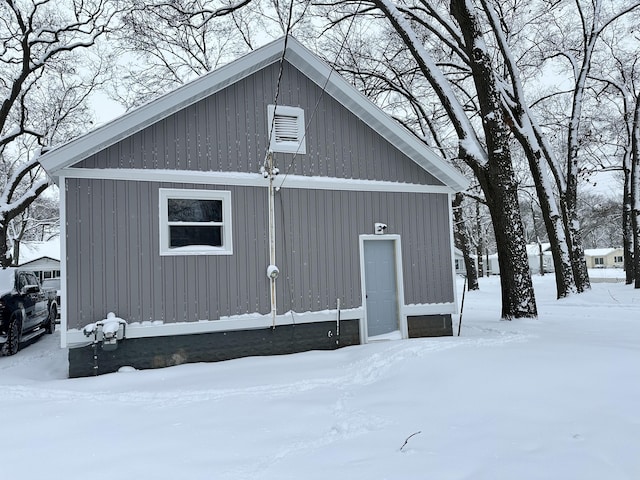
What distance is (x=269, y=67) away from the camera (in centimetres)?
838

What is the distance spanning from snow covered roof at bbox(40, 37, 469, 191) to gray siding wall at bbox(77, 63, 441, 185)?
0.12 meters

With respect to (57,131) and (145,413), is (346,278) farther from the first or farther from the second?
(57,131)

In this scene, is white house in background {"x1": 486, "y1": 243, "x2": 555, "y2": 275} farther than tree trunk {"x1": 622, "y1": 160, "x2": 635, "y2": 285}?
Yes

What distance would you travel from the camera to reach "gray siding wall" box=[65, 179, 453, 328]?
6902mm

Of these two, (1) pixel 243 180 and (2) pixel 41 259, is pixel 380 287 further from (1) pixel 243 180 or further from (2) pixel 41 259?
(2) pixel 41 259

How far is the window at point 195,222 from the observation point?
7.39m

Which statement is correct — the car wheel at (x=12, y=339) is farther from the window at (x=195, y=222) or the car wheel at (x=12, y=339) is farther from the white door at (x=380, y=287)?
the white door at (x=380, y=287)

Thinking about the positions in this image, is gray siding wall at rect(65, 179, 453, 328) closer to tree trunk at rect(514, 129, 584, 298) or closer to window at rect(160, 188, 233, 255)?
window at rect(160, 188, 233, 255)

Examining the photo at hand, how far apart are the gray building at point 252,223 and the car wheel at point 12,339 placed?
120 inches

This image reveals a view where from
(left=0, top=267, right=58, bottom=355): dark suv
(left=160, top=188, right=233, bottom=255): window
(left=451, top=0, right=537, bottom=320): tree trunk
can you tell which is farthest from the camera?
(left=451, top=0, right=537, bottom=320): tree trunk

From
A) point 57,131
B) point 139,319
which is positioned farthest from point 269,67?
point 57,131

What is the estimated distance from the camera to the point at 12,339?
350 inches

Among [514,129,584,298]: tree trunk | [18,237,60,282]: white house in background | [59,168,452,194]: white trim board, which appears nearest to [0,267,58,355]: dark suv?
[59,168,452,194]: white trim board

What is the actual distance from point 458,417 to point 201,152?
18.7 ft
